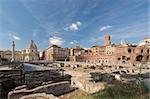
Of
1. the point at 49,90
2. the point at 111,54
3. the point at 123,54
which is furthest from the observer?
the point at 111,54

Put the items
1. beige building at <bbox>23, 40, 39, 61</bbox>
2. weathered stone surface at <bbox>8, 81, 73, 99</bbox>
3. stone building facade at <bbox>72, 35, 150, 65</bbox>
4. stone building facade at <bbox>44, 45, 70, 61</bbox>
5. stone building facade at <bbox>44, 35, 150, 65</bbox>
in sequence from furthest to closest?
beige building at <bbox>23, 40, 39, 61</bbox> → stone building facade at <bbox>44, 45, 70, 61</bbox> → stone building facade at <bbox>44, 35, 150, 65</bbox> → stone building facade at <bbox>72, 35, 150, 65</bbox> → weathered stone surface at <bbox>8, 81, 73, 99</bbox>

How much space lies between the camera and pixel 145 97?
8344mm

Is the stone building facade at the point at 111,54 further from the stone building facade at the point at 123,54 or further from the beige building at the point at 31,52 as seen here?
the beige building at the point at 31,52

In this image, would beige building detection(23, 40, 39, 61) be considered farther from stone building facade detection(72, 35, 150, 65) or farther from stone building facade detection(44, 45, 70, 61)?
stone building facade detection(72, 35, 150, 65)

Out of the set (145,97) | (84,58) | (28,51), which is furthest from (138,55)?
(28,51)

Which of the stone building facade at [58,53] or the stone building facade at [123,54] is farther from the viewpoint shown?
the stone building facade at [58,53]

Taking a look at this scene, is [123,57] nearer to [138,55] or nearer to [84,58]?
[138,55]

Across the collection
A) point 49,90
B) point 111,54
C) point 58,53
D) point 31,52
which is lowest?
point 49,90

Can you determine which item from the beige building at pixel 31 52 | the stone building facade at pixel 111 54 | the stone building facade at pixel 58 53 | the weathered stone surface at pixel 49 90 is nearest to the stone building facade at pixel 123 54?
the stone building facade at pixel 111 54

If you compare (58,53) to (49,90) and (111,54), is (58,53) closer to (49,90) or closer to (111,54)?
(111,54)

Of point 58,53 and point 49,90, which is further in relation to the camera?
point 58,53

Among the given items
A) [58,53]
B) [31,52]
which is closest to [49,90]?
[58,53]

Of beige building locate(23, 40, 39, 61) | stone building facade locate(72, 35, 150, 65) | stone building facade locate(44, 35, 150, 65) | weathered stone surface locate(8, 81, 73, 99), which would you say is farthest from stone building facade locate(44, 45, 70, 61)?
weathered stone surface locate(8, 81, 73, 99)

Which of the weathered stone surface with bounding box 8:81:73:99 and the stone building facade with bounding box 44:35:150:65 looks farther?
the stone building facade with bounding box 44:35:150:65
